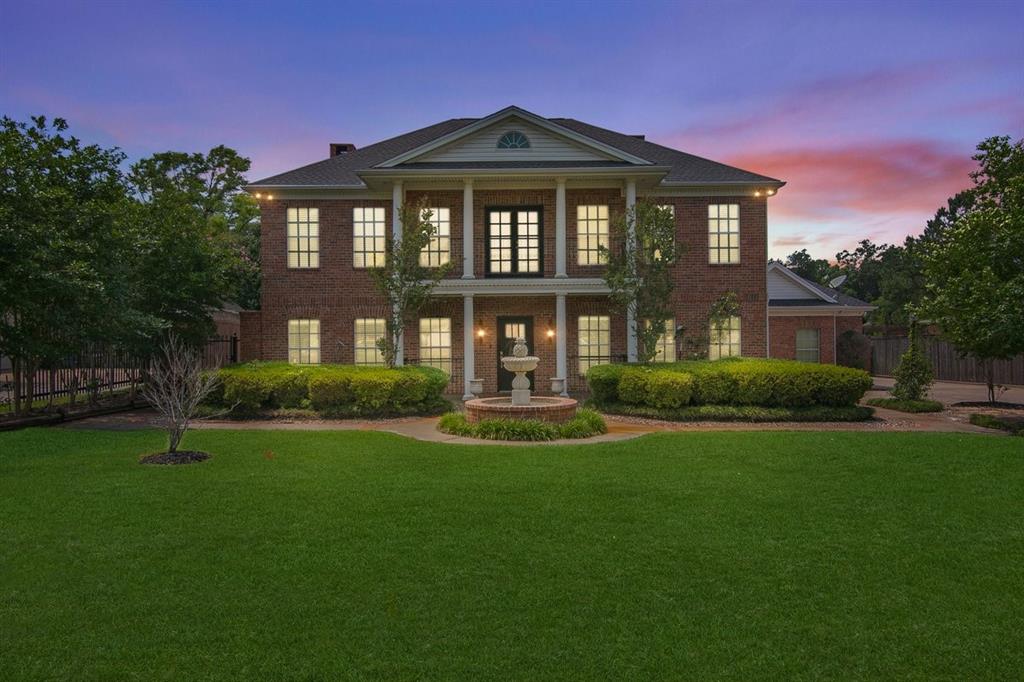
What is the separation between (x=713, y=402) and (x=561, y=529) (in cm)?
916

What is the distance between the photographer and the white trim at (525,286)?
1717 cm

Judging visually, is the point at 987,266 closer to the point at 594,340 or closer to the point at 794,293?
the point at 594,340

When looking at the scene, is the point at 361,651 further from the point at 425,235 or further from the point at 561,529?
the point at 425,235

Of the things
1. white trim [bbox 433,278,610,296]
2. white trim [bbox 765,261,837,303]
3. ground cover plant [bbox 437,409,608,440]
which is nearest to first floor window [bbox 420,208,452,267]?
white trim [bbox 433,278,610,296]

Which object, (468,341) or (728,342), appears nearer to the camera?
(468,341)

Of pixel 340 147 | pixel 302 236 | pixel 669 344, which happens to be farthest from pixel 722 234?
pixel 340 147

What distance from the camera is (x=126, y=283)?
13773 mm

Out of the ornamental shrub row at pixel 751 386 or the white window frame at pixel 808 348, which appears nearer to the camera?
the ornamental shrub row at pixel 751 386

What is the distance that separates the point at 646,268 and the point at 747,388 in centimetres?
399

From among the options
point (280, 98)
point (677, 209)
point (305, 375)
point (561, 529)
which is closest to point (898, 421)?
point (677, 209)

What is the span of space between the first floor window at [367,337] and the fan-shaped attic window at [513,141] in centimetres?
605

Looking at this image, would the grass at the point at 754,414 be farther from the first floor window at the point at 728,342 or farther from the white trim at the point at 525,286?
the first floor window at the point at 728,342

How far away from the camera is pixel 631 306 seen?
16531 millimetres

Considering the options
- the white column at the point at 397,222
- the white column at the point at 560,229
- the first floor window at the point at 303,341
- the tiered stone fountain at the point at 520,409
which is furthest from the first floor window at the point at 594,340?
the first floor window at the point at 303,341
